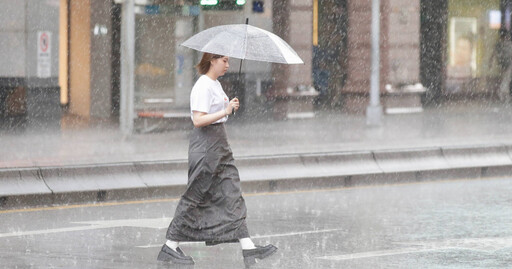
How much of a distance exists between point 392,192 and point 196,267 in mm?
5835

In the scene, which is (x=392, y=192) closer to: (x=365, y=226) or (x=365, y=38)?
(x=365, y=226)

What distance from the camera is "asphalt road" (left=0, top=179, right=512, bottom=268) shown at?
8.95 metres

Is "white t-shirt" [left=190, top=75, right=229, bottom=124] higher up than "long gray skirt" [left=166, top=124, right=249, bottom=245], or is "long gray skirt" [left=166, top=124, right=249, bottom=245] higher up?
"white t-shirt" [left=190, top=75, right=229, bottom=124]

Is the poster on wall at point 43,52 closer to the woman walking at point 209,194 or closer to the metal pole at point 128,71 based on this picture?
the metal pole at point 128,71

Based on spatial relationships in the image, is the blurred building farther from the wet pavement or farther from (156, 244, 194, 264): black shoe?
(156, 244, 194, 264): black shoe

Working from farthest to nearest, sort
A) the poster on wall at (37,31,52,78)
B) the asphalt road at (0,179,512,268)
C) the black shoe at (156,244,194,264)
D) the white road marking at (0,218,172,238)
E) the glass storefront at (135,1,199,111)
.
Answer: the glass storefront at (135,1,199,111), the poster on wall at (37,31,52,78), the white road marking at (0,218,172,238), the asphalt road at (0,179,512,268), the black shoe at (156,244,194,264)

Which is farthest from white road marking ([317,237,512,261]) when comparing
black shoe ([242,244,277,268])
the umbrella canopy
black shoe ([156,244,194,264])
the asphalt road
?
the umbrella canopy

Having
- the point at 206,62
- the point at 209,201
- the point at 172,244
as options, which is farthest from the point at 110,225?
the point at 206,62

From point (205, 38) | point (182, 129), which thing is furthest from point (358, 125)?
point (205, 38)

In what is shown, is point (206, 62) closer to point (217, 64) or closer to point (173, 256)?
point (217, 64)

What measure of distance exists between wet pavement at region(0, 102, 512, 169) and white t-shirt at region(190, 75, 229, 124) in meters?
4.89

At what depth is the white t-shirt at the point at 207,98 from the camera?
8.72 m

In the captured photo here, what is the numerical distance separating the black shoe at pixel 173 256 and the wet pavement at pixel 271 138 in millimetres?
4789

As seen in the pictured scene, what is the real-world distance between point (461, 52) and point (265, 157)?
62.8ft
